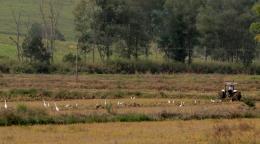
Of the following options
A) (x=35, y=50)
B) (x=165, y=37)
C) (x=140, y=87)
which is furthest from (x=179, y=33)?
(x=140, y=87)

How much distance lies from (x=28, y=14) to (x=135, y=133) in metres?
109

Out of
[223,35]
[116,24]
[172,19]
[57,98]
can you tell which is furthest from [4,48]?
[57,98]

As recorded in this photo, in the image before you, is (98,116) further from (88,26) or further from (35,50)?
(88,26)

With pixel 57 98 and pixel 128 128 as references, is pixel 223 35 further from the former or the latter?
pixel 128 128

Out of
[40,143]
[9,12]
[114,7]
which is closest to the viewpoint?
[40,143]

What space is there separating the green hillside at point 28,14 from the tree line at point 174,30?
29.5 metres

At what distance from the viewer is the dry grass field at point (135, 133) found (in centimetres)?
2378

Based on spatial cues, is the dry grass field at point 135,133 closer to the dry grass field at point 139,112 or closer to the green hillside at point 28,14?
the dry grass field at point 139,112

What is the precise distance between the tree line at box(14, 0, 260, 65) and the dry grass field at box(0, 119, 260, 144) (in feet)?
183

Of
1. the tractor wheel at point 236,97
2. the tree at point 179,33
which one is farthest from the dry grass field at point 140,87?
the tree at point 179,33

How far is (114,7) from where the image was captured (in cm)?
8862

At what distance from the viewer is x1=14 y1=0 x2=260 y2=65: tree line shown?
295 feet

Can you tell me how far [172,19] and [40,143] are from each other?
6726cm

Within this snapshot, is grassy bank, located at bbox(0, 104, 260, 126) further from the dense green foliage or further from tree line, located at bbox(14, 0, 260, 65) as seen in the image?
tree line, located at bbox(14, 0, 260, 65)
